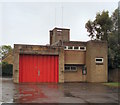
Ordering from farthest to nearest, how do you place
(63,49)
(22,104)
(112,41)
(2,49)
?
(2,49) → (112,41) → (63,49) → (22,104)

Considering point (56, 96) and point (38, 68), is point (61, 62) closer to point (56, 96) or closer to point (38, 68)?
point (38, 68)

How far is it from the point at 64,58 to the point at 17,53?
5.27 metres

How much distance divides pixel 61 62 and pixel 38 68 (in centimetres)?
258

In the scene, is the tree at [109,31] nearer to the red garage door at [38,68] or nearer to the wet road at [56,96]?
the red garage door at [38,68]

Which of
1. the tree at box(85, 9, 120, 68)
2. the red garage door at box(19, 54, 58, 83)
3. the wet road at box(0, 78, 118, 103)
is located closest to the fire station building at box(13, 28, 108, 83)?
the red garage door at box(19, 54, 58, 83)

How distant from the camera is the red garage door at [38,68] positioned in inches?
860

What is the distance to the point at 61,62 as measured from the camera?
75.3 feet

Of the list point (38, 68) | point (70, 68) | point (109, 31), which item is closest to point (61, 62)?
point (70, 68)

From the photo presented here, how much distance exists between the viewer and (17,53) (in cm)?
2162

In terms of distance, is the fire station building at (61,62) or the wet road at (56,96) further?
the fire station building at (61,62)

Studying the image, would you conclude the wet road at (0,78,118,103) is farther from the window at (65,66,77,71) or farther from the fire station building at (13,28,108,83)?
the window at (65,66,77,71)

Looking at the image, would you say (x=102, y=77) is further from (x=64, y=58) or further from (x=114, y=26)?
(x=114, y=26)

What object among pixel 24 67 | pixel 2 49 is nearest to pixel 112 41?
pixel 24 67

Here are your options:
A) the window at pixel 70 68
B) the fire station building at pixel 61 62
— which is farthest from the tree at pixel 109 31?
the window at pixel 70 68
